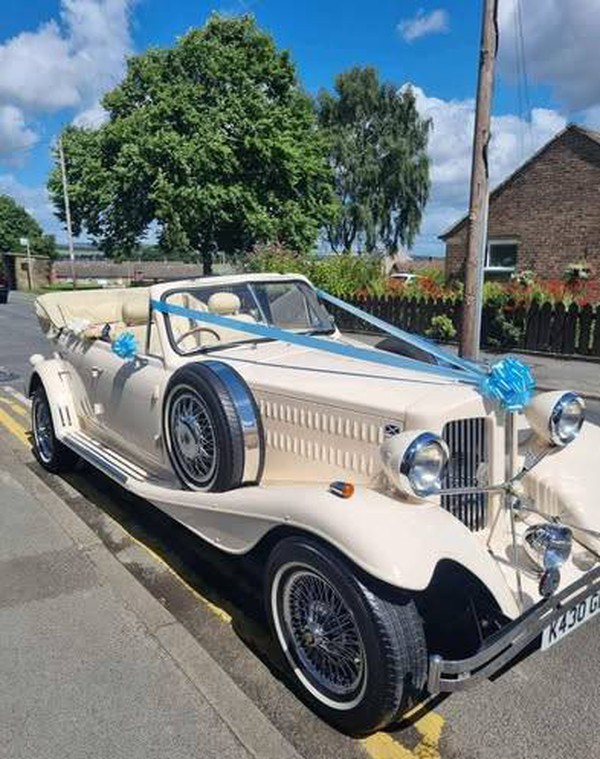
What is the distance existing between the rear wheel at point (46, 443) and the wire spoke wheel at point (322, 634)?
3.34 meters

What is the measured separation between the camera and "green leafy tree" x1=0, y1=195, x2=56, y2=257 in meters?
64.6

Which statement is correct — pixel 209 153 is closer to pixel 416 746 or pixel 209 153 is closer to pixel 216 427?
pixel 216 427

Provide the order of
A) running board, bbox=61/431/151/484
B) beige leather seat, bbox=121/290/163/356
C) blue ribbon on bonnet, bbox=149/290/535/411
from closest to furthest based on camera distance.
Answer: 1. blue ribbon on bonnet, bbox=149/290/535/411
2. running board, bbox=61/431/151/484
3. beige leather seat, bbox=121/290/163/356

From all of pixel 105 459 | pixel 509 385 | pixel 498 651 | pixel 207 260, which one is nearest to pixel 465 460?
pixel 509 385

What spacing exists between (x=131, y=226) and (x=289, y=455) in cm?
2782

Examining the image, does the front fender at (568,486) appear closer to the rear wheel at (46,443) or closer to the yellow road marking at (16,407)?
the rear wheel at (46,443)

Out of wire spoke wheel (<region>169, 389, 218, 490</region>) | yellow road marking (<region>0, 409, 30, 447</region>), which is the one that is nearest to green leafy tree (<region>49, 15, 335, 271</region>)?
yellow road marking (<region>0, 409, 30, 447</region>)

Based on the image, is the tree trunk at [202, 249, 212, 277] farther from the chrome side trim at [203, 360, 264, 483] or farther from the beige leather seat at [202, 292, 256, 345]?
the chrome side trim at [203, 360, 264, 483]

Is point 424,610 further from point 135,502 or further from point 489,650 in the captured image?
point 135,502

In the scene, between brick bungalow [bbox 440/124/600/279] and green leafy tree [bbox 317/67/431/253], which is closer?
brick bungalow [bbox 440/124/600/279]

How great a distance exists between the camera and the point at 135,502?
16.4ft

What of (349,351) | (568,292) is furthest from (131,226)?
(349,351)

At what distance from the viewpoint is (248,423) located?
11.0 feet

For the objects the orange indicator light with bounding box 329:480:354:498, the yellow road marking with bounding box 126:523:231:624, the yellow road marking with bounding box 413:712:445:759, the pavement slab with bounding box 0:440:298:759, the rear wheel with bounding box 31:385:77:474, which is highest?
the orange indicator light with bounding box 329:480:354:498
